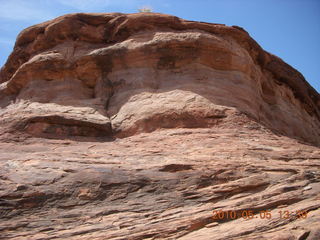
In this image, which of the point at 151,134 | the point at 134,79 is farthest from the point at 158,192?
the point at 134,79

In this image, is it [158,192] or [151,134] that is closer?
[158,192]

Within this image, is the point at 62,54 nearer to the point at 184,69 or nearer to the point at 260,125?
the point at 184,69

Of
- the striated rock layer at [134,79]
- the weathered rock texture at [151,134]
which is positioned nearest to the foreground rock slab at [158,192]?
the weathered rock texture at [151,134]

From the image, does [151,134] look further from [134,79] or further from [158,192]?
[158,192]

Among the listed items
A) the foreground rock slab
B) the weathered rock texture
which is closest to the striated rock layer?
the weathered rock texture

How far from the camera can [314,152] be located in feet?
27.7

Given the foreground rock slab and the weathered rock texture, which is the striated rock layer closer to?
the weathered rock texture

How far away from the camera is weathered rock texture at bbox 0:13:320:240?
6176 mm

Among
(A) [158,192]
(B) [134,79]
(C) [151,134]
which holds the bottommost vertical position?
(A) [158,192]

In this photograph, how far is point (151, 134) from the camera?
977 cm

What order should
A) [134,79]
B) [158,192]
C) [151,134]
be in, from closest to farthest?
[158,192]
[151,134]
[134,79]

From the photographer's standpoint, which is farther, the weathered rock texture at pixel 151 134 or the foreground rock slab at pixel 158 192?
the weathered rock texture at pixel 151 134

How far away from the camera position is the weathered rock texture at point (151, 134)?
6.18 metres

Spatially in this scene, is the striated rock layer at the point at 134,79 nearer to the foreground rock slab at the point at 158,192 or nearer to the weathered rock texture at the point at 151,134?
the weathered rock texture at the point at 151,134
